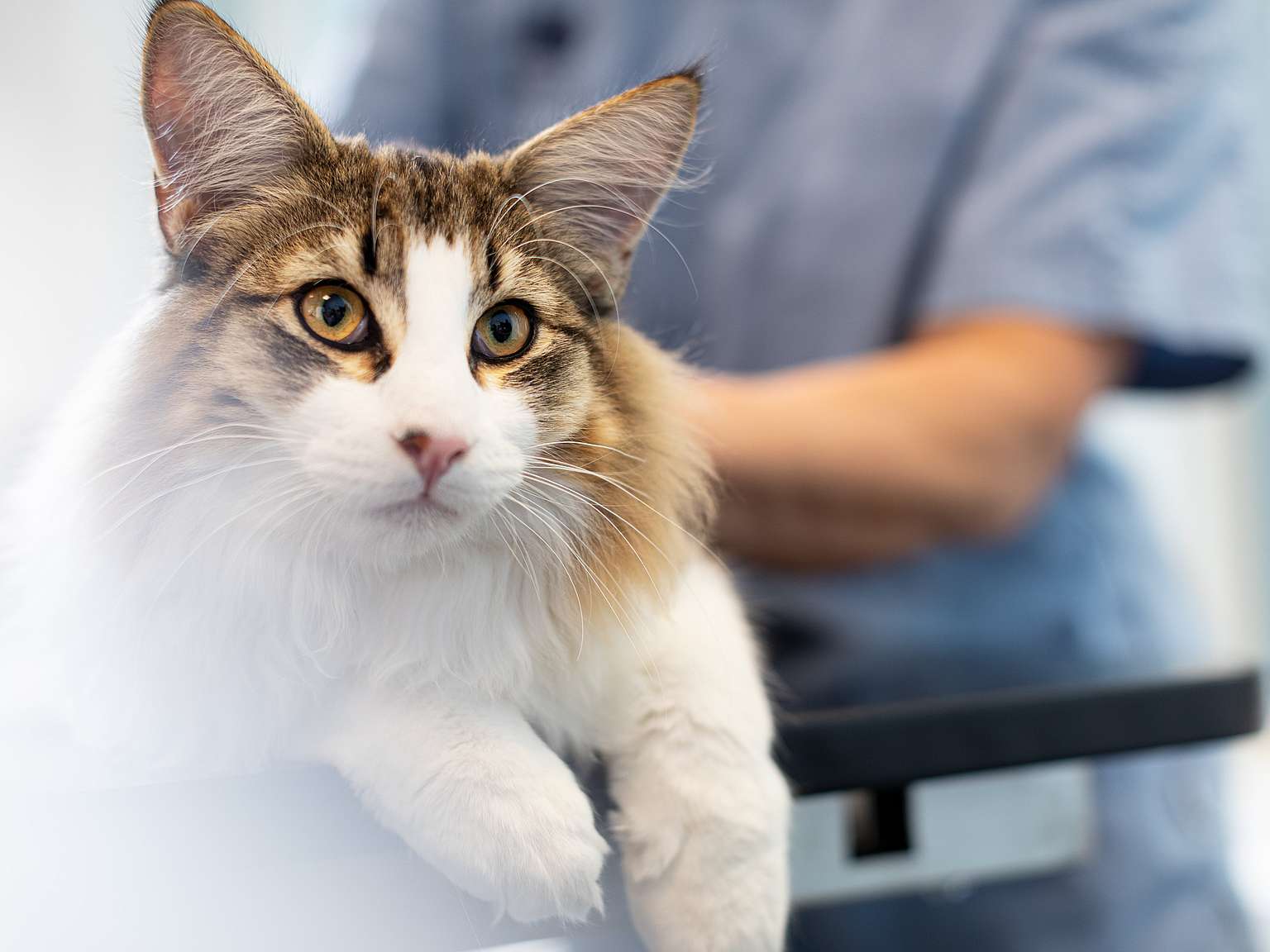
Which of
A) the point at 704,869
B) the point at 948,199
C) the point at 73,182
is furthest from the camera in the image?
the point at 948,199

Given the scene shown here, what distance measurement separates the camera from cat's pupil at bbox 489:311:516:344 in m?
0.31

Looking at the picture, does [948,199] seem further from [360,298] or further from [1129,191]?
[360,298]

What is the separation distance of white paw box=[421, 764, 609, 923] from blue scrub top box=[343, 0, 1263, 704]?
0.55 m

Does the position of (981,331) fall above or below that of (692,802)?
above

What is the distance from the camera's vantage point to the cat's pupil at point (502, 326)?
308mm

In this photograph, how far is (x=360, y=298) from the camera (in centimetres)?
28

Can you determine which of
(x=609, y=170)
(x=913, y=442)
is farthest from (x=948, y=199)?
(x=609, y=170)

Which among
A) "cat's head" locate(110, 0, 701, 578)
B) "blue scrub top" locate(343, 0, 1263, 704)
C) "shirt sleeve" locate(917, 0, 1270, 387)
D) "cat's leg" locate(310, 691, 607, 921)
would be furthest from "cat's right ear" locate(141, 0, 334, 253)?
"shirt sleeve" locate(917, 0, 1270, 387)

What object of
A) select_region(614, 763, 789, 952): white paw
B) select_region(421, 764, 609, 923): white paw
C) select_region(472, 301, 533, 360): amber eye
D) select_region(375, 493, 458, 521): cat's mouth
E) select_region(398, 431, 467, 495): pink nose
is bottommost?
select_region(614, 763, 789, 952): white paw

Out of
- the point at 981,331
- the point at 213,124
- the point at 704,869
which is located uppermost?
the point at 213,124

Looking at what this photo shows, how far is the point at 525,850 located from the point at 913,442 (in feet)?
2.21

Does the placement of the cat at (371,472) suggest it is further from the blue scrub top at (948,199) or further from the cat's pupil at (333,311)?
the blue scrub top at (948,199)

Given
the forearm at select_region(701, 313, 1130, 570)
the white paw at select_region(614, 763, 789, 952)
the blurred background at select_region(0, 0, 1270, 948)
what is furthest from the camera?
the forearm at select_region(701, 313, 1130, 570)

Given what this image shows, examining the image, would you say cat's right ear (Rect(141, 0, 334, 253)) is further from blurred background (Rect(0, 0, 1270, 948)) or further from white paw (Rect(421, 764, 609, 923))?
white paw (Rect(421, 764, 609, 923))
